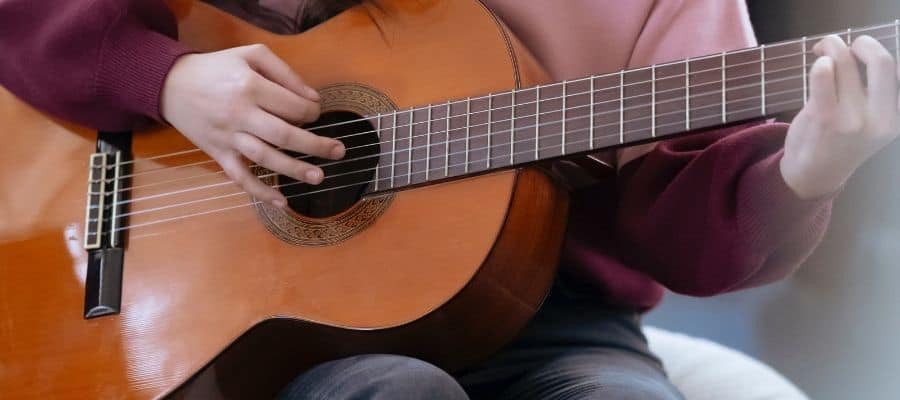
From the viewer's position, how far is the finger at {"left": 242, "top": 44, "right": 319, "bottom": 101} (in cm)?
88

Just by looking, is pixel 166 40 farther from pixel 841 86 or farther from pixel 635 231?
pixel 841 86

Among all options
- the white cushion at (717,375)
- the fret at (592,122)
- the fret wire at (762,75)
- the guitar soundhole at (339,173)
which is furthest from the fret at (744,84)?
the white cushion at (717,375)

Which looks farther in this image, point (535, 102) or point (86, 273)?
point (86, 273)

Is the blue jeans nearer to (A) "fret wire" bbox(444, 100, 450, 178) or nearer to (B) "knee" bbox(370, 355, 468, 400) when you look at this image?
(B) "knee" bbox(370, 355, 468, 400)

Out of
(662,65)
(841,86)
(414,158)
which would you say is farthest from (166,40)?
(841,86)

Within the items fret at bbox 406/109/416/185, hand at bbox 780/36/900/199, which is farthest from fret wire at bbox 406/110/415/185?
hand at bbox 780/36/900/199

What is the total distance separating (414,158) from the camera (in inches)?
32.9

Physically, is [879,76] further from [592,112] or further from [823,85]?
[592,112]

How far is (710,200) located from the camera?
2.72 feet

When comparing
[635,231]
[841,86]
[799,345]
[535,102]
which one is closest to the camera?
[841,86]

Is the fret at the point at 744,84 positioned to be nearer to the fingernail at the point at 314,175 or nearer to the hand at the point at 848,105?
the hand at the point at 848,105

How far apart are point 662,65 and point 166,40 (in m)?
0.51

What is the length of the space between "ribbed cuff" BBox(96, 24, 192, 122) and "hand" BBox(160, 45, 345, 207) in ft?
0.05

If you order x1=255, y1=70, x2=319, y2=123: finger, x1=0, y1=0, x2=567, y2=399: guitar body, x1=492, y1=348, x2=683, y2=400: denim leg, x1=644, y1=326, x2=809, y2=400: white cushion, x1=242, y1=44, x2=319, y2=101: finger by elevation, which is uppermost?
x1=242, y1=44, x2=319, y2=101: finger
